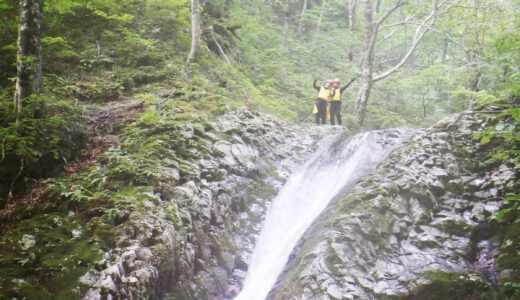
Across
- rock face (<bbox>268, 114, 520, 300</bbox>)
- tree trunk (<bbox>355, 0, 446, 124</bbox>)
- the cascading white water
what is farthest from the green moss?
tree trunk (<bbox>355, 0, 446, 124</bbox>)

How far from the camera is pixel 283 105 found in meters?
13.1

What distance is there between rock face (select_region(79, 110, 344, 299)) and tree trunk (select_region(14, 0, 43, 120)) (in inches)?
95.2

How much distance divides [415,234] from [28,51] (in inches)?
279

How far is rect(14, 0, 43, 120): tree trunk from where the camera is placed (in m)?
5.23

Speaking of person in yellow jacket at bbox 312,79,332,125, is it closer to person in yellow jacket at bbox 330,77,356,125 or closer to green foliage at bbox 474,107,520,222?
person in yellow jacket at bbox 330,77,356,125

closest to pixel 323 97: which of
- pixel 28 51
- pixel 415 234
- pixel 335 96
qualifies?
pixel 335 96

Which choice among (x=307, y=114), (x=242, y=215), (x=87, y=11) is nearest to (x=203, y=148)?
(x=242, y=215)

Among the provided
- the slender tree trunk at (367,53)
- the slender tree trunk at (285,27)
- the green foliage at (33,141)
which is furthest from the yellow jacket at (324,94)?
the green foliage at (33,141)

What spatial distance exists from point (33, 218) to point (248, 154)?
15.2ft

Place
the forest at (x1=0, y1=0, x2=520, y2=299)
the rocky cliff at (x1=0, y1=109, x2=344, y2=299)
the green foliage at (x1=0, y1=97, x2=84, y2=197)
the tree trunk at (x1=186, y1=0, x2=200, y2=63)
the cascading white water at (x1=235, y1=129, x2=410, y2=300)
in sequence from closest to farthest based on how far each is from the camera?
the rocky cliff at (x1=0, y1=109, x2=344, y2=299)
the forest at (x1=0, y1=0, x2=520, y2=299)
the green foliage at (x1=0, y1=97, x2=84, y2=197)
the cascading white water at (x1=235, y1=129, x2=410, y2=300)
the tree trunk at (x1=186, y1=0, x2=200, y2=63)

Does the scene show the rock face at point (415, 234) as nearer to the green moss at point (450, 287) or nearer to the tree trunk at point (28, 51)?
the green moss at point (450, 287)

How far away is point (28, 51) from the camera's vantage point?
5.28 metres

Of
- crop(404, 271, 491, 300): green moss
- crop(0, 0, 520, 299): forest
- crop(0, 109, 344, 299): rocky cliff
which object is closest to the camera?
crop(0, 109, 344, 299): rocky cliff

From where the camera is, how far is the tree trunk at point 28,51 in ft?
17.1
